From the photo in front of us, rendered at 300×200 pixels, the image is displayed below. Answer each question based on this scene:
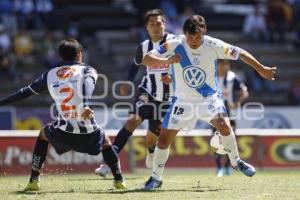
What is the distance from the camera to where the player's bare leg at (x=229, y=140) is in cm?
1116

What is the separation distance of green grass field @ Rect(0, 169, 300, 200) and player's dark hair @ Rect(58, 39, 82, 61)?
5.60 feet

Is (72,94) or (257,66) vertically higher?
(257,66)

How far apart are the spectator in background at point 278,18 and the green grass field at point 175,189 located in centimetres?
1530

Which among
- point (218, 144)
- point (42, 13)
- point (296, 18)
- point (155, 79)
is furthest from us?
point (296, 18)

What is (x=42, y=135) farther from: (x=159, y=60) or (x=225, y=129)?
(x=225, y=129)

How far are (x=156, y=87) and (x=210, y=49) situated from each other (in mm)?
2733

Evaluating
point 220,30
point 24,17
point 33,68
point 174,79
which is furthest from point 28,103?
point 174,79

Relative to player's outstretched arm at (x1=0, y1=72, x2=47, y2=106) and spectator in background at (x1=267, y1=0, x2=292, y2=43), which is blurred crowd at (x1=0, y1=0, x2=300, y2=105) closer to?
spectator in background at (x1=267, y1=0, x2=292, y2=43)

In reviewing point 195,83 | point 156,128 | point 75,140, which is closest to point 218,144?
point 195,83

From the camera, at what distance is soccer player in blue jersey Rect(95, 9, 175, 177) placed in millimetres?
13602

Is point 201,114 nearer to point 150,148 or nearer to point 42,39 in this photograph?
point 150,148

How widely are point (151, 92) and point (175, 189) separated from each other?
109 inches

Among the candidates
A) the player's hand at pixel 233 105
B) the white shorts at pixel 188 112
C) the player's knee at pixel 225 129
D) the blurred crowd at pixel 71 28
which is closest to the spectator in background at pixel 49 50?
the blurred crowd at pixel 71 28

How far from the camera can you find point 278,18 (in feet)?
91.1
